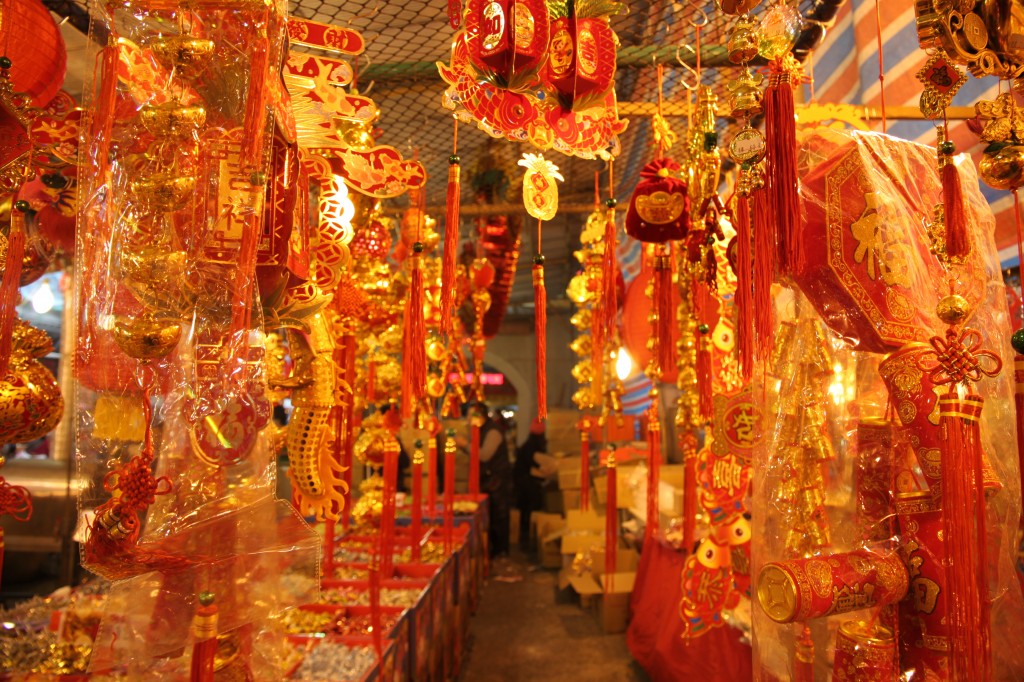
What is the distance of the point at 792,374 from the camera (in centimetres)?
124

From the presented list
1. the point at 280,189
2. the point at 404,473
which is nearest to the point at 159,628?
the point at 280,189

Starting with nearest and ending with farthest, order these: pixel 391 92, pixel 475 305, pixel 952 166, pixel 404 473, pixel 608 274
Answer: pixel 952 166
pixel 608 274
pixel 391 92
pixel 475 305
pixel 404 473

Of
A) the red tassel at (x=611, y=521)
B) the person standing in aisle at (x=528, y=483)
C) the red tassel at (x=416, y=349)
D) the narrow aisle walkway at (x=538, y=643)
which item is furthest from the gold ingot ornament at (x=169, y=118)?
the person standing in aisle at (x=528, y=483)

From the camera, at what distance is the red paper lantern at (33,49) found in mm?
1149

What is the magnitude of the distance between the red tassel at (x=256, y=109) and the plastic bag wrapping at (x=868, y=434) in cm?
88

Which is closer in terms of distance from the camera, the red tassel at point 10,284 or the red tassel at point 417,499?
the red tassel at point 10,284

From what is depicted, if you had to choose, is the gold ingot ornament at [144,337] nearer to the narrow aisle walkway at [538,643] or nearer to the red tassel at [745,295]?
the red tassel at [745,295]

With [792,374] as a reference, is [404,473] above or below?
below

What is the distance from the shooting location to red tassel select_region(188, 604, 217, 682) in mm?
925

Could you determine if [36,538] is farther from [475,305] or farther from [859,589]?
[859,589]

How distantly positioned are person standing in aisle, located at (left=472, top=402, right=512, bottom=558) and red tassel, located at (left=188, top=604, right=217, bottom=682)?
4.49 meters

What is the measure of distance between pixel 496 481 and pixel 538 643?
6.82 ft

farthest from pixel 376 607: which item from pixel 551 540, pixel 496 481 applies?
pixel 496 481

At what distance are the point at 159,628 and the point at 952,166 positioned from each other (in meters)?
1.38
